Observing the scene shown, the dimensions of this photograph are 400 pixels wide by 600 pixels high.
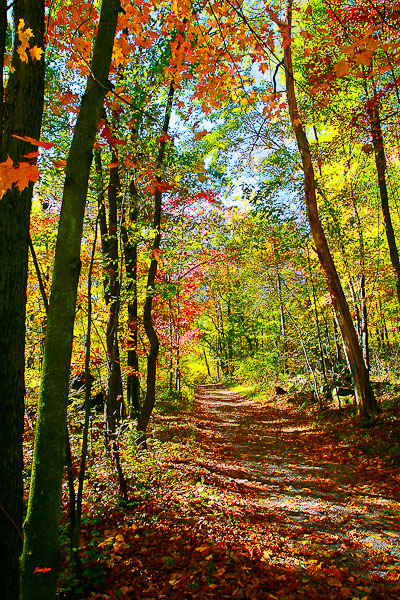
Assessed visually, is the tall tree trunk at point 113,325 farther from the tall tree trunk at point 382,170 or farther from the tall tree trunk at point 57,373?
the tall tree trunk at point 382,170

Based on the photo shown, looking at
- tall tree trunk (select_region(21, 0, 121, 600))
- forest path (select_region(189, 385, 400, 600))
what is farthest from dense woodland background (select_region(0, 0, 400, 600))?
forest path (select_region(189, 385, 400, 600))

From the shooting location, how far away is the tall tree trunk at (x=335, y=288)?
281 inches

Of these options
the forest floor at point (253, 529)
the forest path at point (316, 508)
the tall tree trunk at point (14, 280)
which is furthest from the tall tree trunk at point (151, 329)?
the tall tree trunk at point (14, 280)

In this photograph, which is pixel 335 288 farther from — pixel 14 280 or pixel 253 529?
pixel 14 280

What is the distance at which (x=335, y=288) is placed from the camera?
298 inches

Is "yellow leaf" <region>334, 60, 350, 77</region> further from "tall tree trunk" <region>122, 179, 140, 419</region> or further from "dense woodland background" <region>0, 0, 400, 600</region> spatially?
"tall tree trunk" <region>122, 179, 140, 419</region>

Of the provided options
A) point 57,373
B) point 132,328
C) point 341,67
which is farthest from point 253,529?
point 341,67

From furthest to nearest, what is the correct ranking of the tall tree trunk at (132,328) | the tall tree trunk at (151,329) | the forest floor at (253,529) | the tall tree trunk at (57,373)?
the tall tree trunk at (132,328) → the tall tree trunk at (151,329) → the forest floor at (253,529) → the tall tree trunk at (57,373)

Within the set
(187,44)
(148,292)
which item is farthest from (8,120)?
(148,292)

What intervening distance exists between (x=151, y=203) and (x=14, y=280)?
487cm

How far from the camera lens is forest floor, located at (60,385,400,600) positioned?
8.88 ft

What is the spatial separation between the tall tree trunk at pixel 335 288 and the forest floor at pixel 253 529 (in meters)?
1.32

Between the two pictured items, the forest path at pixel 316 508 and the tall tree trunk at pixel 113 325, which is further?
the tall tree trunk at pixel 113 325

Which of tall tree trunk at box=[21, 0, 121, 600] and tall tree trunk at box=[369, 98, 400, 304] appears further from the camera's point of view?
tall tree trunk at box=[369, 98, 400, 304]
